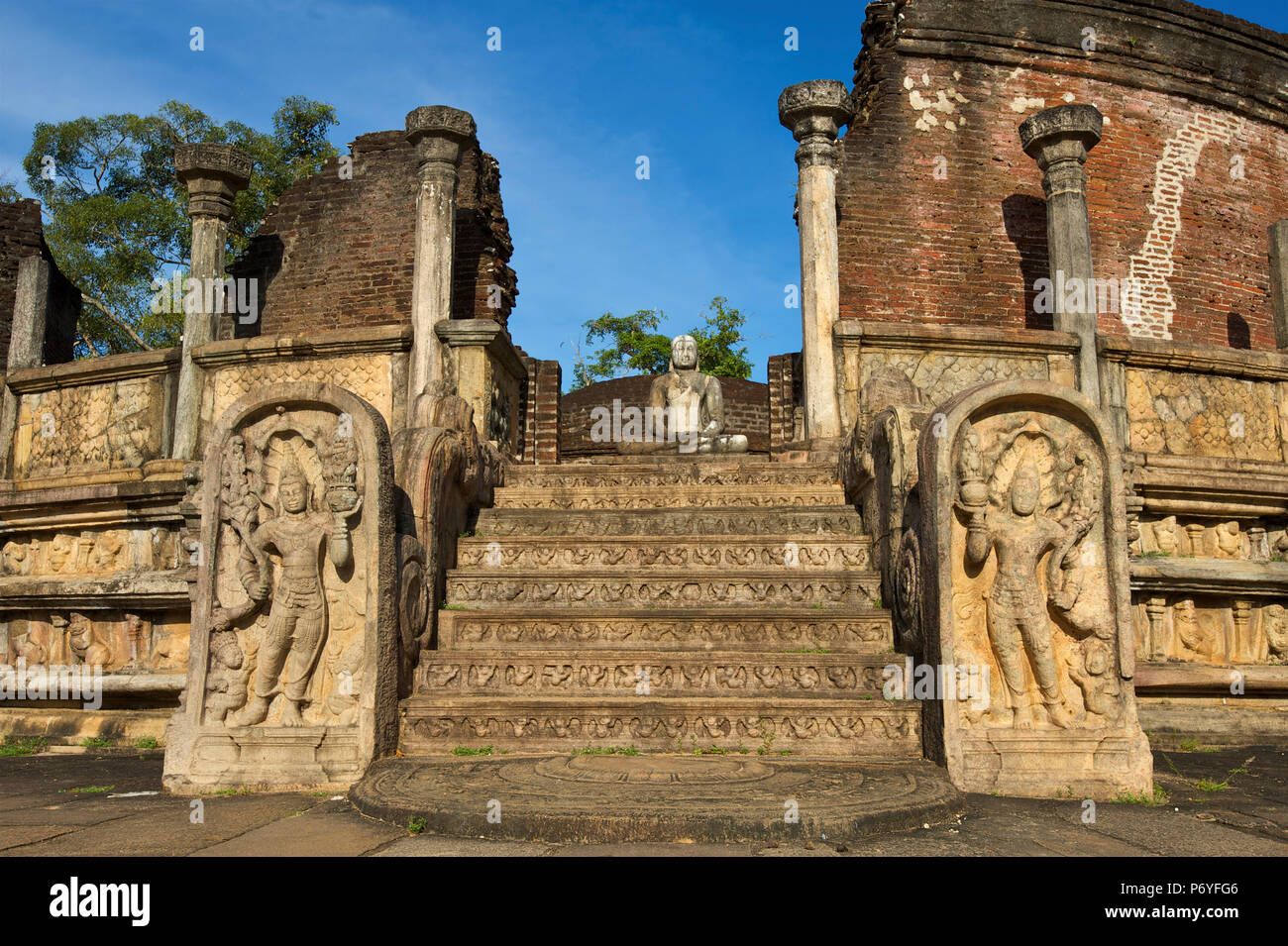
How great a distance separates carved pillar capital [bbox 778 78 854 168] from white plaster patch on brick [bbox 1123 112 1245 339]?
6907mm

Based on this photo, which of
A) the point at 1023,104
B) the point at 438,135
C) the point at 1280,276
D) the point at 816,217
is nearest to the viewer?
the point at 1280,276

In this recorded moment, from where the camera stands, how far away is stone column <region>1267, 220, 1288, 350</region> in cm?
874

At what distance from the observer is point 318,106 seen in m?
27.2

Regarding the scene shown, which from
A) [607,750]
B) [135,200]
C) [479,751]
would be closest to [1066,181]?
[607,750]

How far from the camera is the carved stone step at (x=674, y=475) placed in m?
7.25

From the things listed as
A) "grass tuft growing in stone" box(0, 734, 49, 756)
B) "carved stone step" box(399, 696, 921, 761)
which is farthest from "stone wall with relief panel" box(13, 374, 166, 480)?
"carved stone step" box(399, 696, 921, 761)

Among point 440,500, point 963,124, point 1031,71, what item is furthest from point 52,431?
point 1031,71

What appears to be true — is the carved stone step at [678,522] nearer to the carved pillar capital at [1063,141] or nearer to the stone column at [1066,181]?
the stone column at [1066,181]

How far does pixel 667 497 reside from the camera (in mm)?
6895

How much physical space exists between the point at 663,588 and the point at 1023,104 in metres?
11.7

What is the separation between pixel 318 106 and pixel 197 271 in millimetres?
20266

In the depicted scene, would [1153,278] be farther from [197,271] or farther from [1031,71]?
[197,271]

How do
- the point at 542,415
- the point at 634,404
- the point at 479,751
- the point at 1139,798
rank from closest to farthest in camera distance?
the point at 1139,798
the point at 479,751
the point at 542,415
the point at 634,404

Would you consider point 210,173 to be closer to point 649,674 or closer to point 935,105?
point 649,674
